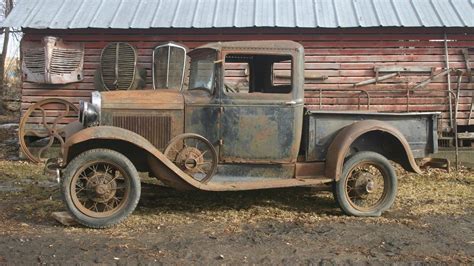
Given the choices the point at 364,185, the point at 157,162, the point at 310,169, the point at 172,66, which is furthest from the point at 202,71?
the point at 172,66

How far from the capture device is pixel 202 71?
6.32 meters

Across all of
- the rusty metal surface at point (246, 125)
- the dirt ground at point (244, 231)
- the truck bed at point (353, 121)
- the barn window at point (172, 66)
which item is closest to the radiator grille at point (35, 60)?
the barn window at point (172, 66)

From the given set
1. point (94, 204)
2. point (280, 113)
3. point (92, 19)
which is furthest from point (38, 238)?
point (92, 19)

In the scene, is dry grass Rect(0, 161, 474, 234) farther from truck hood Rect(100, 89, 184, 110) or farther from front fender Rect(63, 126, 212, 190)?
truck hood Rect(100, 89, 184, 110)

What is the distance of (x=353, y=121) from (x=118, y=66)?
5.97 meters

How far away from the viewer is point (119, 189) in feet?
18.9

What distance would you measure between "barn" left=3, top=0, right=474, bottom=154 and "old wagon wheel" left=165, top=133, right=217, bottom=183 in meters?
5.26

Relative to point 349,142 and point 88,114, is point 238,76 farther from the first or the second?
point 88,114

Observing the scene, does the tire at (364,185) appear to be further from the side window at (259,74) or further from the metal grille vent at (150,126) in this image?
the metal grille vent at (150,126)

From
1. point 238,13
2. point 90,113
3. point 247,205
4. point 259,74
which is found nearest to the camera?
point 90,113

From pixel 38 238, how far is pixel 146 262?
1359mm

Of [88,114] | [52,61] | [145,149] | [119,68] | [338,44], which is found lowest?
[145,149]

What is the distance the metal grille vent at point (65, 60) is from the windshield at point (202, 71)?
17.1 ft

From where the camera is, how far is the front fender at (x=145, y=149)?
5457 mm
